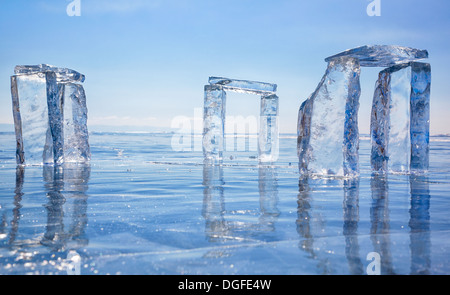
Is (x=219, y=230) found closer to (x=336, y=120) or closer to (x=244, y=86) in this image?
(x=336, y=120)

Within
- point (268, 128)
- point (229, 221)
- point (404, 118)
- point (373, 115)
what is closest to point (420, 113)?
point (404, 118)

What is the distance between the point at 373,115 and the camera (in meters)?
7.23

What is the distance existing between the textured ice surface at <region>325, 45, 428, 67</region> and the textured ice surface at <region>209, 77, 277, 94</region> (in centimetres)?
405

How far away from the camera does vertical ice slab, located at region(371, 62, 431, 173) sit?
6633 mm

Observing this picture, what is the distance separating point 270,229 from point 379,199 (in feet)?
5.85

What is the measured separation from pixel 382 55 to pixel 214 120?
5052mm

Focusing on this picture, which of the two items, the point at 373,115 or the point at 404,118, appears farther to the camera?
the point at 373,115

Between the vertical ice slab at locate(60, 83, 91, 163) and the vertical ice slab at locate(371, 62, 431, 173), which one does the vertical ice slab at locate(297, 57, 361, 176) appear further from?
the vertical ice slab at locate(60, 83, 91, 163)

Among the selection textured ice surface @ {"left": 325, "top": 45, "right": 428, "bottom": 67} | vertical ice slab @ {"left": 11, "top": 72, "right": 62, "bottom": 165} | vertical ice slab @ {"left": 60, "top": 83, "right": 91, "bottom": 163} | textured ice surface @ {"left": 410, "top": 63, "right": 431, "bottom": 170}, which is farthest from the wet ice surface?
vertical ice slab @ {"left": 60, "top": 83, "right": 91, "bottom": 163}

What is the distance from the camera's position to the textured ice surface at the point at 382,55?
5.76 m

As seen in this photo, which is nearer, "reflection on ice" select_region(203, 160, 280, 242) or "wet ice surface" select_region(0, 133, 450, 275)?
"wet ice surface" select_region(0, 133, 450, 275)

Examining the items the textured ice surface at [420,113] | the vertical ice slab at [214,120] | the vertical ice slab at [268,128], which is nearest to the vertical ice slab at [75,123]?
the vertical ice slab at [214,120]

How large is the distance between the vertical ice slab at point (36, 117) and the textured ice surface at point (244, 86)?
4.04 meters
